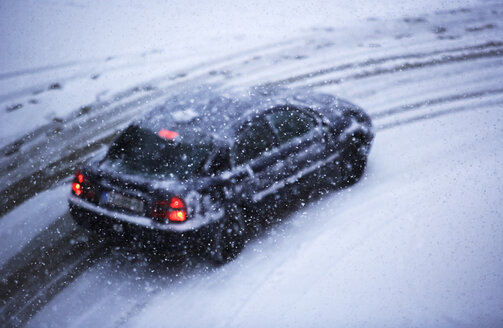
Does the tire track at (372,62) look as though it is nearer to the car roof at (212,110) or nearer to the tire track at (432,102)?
the tire track at (432,102)

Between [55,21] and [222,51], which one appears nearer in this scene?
[222,51]

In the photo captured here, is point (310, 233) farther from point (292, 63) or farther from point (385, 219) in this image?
point (292, 63)

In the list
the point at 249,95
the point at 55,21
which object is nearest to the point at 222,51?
the point at 55,21

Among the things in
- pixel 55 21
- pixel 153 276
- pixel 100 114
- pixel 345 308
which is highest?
pixel 55 21

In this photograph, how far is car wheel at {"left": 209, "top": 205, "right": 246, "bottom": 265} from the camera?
4789 mm

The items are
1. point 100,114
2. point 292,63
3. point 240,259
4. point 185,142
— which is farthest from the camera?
point 292,63

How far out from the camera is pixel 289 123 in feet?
18.3

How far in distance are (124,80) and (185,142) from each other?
17.7 ft

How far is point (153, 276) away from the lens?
4.98 meters

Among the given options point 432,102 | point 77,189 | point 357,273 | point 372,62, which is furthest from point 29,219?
point 372,62

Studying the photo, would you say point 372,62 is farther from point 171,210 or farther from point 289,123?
point 171,210

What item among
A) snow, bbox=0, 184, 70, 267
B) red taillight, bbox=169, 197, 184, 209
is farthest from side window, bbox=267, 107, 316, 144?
snow, bbox=0, 184, 70, 267

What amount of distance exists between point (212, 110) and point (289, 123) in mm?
993

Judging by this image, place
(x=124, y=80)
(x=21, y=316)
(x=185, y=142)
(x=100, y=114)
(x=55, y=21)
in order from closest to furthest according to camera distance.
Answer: (x=21, y=316), (x=185, y=142), (x=100, y=114), (x=124, y=80), (x=55, y=21)
